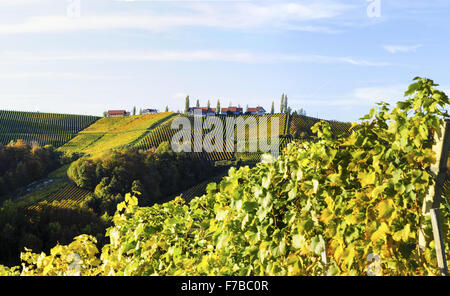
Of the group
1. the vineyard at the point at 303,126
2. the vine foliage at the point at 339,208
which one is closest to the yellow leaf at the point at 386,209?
the vine foliage at the point at 339,208

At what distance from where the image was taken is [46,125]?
217 ft

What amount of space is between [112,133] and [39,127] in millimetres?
10350

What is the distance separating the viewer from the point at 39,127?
6475cm

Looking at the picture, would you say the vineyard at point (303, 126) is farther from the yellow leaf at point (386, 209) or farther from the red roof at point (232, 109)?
the yellow leaf at point (386, 209)

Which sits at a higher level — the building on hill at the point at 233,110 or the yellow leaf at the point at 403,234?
the building on hill at the point at 233,110

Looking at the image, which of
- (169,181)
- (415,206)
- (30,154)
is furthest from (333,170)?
(30,154)

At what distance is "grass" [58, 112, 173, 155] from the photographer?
59.4 meters

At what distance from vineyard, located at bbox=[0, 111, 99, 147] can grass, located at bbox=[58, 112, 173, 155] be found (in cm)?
174

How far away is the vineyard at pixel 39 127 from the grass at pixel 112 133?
5.72 ft

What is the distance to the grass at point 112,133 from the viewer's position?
59.4m

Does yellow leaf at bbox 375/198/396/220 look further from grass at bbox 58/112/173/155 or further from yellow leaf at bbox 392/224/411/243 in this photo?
grass at bbox 58/112/173/155

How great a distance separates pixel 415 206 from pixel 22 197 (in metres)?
43.3

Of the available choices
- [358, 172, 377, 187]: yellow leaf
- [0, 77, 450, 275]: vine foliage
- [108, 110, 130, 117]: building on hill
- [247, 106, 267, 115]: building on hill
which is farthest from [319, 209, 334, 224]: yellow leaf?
[247, 106, 267, 115]: building on hill
